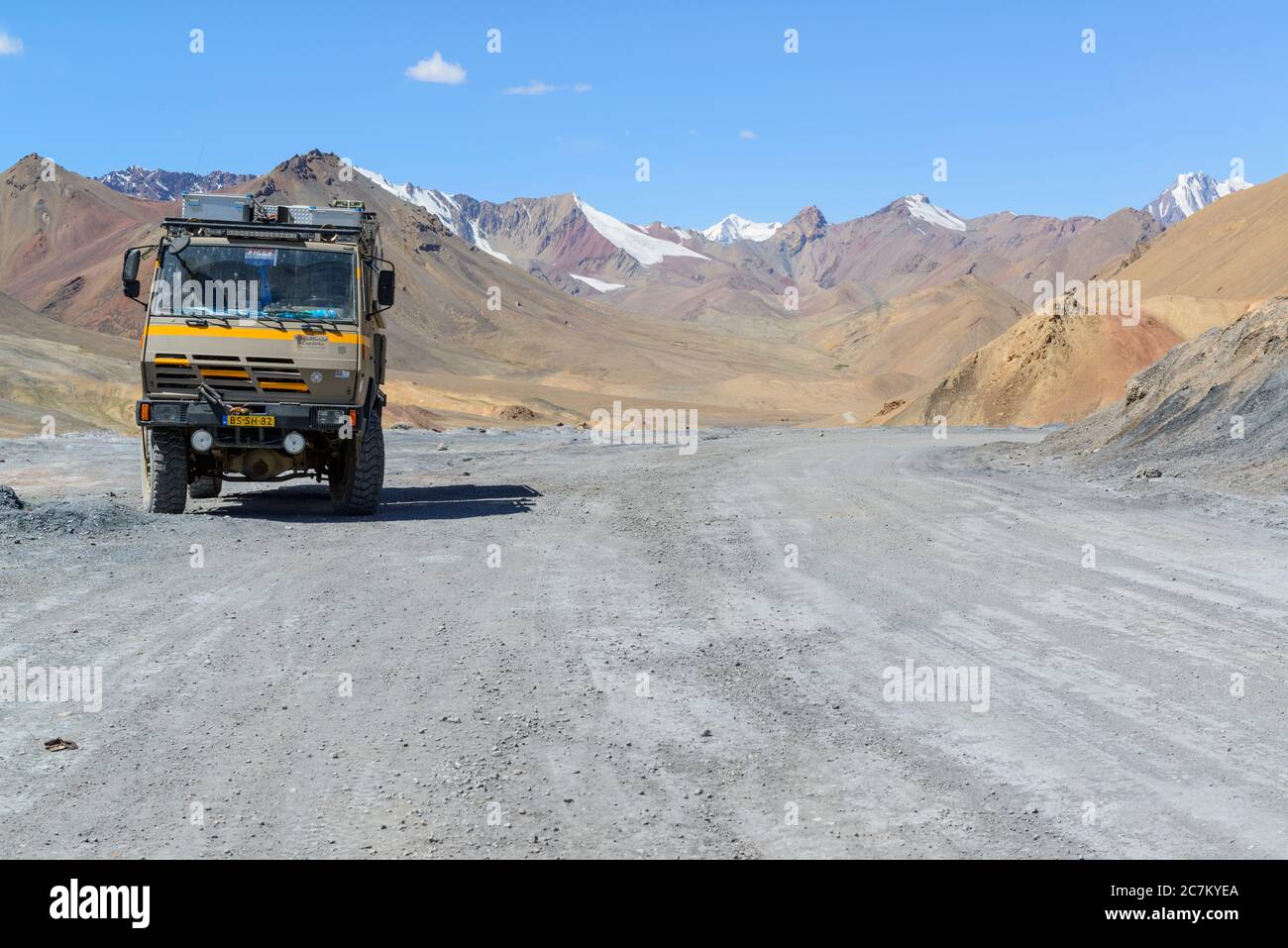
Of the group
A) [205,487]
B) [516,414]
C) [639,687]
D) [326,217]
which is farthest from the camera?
[516,414]

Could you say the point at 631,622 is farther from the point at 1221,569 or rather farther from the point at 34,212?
the point at 34,212

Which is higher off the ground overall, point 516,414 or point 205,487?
point 516,414

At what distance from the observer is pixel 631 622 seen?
8758 mm

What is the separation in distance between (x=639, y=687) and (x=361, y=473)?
29.3 feet

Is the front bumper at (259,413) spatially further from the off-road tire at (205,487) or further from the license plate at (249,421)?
the off-road tire at (205,487)

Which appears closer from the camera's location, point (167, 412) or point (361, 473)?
point (167, 412)

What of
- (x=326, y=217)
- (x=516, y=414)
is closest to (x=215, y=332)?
(x=326, y=217)

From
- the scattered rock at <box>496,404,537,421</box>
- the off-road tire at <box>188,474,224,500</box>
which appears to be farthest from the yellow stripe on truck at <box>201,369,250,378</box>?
the scattered rock at <box>496,404,537,421</box>

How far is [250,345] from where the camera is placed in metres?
13.7

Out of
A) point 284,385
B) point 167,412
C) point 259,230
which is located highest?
point 259,230

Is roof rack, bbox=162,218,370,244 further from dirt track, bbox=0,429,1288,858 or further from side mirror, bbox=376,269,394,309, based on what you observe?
dirt track, bbox=0,429,1288,858

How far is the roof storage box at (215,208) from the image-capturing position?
1455cm

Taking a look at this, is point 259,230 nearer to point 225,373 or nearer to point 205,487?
point 225,373

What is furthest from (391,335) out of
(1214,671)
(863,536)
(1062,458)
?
(1214,671)
